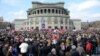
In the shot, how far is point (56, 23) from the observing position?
424 feet

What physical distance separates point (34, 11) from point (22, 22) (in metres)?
8.08

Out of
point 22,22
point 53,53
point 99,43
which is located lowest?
point 22,22

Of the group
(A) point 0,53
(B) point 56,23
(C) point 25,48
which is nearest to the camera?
(A) point 0,53

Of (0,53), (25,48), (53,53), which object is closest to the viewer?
(53,53)

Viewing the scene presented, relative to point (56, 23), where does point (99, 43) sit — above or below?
above

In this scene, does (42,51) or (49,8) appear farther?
(49,8)

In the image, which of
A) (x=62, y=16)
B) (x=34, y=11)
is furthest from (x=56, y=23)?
(x=34, y=11)

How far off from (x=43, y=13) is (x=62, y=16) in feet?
26.5

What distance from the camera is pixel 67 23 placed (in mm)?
133750

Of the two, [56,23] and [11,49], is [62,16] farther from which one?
[11,49]

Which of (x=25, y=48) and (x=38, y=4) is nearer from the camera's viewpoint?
(x=25, y=48)

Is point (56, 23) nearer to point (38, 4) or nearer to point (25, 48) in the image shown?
point (38, 4)

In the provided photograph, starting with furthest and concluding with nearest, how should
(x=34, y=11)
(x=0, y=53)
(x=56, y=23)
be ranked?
(x=34, y=11) < (x=56, y=23) < (x=0, y=53)

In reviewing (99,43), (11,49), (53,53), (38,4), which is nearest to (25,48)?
(11,49)
